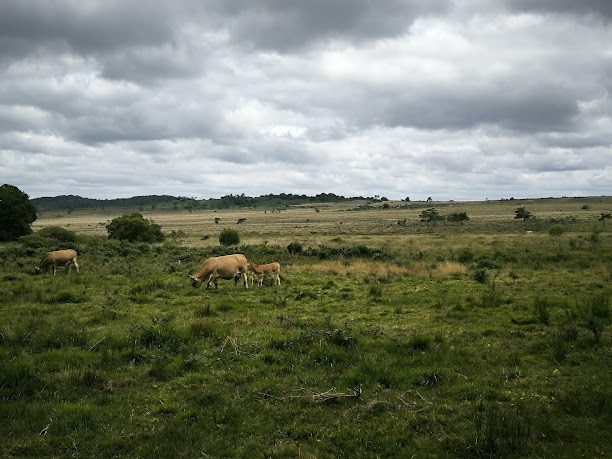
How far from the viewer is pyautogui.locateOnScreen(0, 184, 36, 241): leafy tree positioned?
2044 inches

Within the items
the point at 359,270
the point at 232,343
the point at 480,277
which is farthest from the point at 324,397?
the point at 359,270

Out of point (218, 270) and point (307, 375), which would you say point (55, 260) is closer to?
point (218, 270)

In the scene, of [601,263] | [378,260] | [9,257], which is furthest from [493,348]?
[9,257]

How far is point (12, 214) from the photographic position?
52.3 meters

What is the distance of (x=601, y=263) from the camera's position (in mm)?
25375

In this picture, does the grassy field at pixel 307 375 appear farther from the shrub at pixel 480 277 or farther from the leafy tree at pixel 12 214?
the leafy tree at pixel 12 214

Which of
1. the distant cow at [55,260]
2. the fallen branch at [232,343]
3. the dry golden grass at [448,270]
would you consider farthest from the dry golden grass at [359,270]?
the fallen branch at [232,343]

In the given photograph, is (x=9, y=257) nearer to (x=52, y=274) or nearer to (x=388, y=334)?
(x=52, y=274)

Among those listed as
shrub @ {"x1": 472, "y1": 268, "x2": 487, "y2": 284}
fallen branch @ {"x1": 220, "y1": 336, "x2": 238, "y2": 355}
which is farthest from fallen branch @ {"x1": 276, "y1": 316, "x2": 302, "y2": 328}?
shrub @ {"x1": 472, "y1": 268, "x2": 487, "y2": 284}

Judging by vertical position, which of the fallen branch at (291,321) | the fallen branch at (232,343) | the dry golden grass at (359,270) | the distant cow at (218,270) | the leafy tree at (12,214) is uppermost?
the leafy tree at (12,214)

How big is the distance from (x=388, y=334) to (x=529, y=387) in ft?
14.0

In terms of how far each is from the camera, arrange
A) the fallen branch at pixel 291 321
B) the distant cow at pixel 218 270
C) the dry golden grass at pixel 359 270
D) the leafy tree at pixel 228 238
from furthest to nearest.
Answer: the leafy tree at pixel 228 238 < the dry golden grass at pixel 359 270 < the distant cow at pixel 218 270 < the fallen branch at pixel 291 321

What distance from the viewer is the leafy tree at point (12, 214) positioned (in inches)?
2044

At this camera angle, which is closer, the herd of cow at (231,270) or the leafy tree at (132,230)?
the herd of cow at (231,270)
